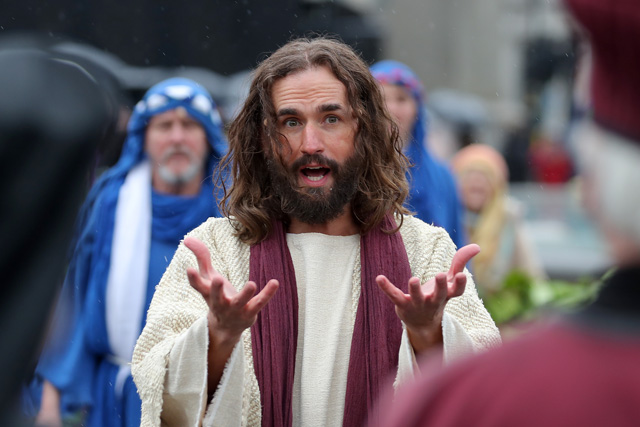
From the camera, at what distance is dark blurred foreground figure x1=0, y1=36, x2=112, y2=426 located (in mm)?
1397

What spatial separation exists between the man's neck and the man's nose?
23 centimetres

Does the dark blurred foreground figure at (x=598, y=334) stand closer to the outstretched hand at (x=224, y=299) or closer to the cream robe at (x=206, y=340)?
the outstretched hand at (x=224, y=299)

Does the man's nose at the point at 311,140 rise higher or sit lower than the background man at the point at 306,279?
higher

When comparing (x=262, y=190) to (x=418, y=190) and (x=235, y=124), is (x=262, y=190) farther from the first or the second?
(x=418, y=190)

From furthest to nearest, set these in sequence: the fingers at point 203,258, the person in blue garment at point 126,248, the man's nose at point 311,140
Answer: the person in blue garment at point 126,248 → the man's nose at point 311,140 → the fingers at point 203,258

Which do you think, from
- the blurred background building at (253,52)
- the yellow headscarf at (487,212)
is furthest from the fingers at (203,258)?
the yellow headscarf at (487,212)

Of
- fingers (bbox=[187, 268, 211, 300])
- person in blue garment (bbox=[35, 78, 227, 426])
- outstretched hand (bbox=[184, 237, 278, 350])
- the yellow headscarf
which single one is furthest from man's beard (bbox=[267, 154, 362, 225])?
the yellow headscarf

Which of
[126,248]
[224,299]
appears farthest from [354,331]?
[126,248]

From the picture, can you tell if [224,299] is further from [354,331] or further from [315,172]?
[315,172]

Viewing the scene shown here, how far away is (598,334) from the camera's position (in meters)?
1.31

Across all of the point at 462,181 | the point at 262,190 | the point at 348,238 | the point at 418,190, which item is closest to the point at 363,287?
the point at 348,238

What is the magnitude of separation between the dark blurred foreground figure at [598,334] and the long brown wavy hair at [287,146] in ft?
5.98

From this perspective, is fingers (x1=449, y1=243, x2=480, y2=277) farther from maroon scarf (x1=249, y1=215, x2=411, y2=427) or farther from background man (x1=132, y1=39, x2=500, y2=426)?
maroon scarf (x1=249, y1=215, x2=411, y2=427)

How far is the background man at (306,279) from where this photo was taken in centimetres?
275
